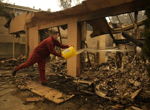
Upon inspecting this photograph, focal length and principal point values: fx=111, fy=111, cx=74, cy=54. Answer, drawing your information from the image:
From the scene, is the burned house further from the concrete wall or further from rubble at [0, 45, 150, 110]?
the concrete wall

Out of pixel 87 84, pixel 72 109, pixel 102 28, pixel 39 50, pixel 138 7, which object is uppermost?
pixel 138 7

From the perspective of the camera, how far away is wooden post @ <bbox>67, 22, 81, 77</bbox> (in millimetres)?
4664

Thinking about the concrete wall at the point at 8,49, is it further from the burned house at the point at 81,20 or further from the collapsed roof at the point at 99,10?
the collapsed roof at the point at 99,10

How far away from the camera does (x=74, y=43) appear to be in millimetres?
4730

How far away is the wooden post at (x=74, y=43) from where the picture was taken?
4.66 m

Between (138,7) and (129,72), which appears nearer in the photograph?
(138,7)

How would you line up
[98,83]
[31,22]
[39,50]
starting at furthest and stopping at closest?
[31,22] → [98,83] → [39,50]

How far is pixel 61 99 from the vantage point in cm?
276

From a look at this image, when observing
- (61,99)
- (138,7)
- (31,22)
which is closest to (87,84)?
(61,99)

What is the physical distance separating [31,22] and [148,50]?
677 centimetres

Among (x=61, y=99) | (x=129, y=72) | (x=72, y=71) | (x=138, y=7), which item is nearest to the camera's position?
(x=61, y=99)

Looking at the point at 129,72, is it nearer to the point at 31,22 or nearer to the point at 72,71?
the point at 72,71

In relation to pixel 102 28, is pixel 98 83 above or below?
below

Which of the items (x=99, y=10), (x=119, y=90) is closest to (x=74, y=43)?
(x=99, y=10)
